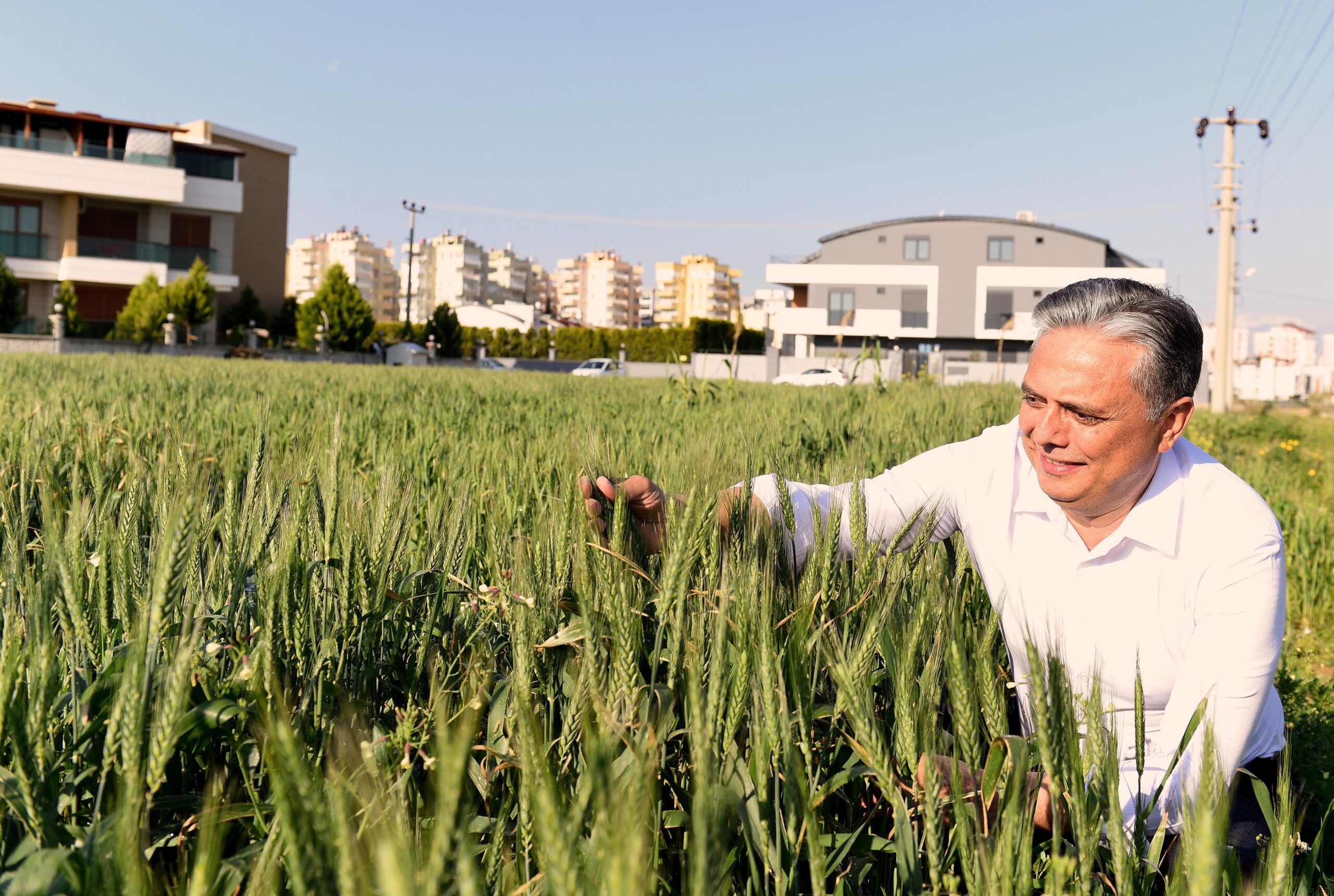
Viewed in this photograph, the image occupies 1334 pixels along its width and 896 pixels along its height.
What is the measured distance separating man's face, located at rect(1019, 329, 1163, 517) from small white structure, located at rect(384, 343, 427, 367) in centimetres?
4267

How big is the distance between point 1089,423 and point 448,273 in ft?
466

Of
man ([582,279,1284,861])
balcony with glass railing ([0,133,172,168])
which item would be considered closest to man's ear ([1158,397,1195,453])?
man ([582,279,1284,861])

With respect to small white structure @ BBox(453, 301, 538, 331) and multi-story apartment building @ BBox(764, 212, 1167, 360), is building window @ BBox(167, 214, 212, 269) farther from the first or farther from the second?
small white structure @ BBox(453, 301, 538, 331)

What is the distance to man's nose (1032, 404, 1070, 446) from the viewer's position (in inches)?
74.2

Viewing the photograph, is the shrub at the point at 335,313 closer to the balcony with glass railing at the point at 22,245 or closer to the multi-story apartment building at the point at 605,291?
the balcony with glass railing at the point at 22,245

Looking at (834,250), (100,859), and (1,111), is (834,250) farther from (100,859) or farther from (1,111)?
(100,859)

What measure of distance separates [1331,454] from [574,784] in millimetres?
14059

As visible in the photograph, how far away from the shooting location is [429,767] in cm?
93

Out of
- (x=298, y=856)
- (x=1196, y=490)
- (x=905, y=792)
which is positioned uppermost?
(x=1196, y=490)

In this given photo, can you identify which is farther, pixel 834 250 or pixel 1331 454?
pixel 834 250

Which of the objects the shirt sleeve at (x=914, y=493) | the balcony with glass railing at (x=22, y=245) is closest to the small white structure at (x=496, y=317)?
the balcony with glass railing at (x=22, y=245)

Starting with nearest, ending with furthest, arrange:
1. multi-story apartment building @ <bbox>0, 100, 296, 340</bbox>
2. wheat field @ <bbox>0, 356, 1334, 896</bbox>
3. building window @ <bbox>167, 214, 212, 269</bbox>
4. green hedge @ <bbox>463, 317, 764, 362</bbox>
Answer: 1. wheat field @ <bbox>0, 356, 1334, 896</bbox>
2. multi-story apartment building @ <bbox>0, 100, 296, 340</bbox>
3. building window @ <bbox>167, 214, 212, 269</bbox>
4. green hedge @ <bbox>463, 317, 764, 362</bbox>

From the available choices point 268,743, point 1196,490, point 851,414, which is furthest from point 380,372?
point 268,743

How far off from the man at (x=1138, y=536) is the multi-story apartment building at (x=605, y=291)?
493 feet
